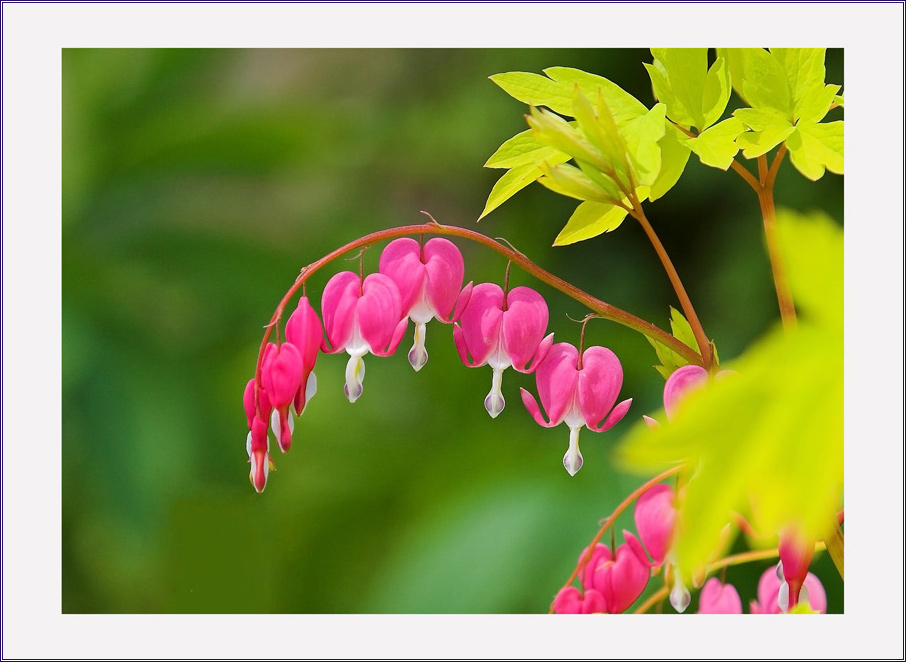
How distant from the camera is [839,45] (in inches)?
34.2

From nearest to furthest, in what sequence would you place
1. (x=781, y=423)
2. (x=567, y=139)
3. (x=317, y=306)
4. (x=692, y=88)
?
(x=781, y=423) < (x=567, y=139) < (x=692, y=88) < (x=317, y=306)

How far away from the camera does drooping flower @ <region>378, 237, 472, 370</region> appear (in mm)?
721

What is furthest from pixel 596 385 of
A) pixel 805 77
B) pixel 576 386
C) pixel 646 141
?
pixel 805 77

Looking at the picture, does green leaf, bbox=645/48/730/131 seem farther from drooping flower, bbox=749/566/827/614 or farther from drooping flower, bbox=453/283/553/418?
drooping flower, bbox=749/566/827/614

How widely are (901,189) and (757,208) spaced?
21 centimetres

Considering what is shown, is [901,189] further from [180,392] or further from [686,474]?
[180,392]

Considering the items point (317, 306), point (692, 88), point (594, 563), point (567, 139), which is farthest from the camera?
point (317, 306)

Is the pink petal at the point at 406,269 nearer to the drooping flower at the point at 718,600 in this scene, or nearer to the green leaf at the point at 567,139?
the green leaf at the point at 567,139

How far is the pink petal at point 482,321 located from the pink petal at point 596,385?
→ 91 mm

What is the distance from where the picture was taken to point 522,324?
2.39 ft

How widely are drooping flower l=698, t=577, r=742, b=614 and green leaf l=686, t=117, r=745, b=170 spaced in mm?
500

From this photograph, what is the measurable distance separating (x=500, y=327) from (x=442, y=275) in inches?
2.8

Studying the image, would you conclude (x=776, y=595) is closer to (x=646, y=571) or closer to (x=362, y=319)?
(x=646, y=571)

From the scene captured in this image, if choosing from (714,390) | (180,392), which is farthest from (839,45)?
(180,392)
